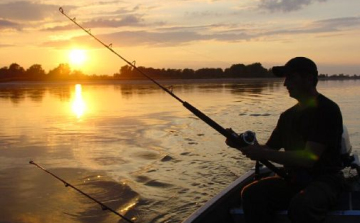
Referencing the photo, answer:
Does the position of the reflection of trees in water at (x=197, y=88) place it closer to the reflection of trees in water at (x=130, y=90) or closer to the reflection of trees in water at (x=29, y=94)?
the reflection of trees in water at (x=130, y=90)

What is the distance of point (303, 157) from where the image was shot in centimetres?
349

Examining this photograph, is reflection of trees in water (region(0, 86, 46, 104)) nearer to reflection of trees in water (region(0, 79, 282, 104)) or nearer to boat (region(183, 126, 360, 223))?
reflection of trees in water (region(0, 79, 282, 104))

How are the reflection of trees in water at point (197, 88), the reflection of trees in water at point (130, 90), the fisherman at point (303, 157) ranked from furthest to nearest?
the reflection of trees in water at point (197, 88) < the reflection of trees in water at point (130, 90) < the fisherman at point (303, 157)

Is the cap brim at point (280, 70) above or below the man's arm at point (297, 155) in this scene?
above

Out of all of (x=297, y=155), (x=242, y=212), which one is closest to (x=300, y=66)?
(x=297, y=155)

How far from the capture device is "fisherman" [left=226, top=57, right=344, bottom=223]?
11.3 ft

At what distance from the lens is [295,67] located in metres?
3.70

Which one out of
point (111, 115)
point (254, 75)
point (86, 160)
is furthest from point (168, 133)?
point (254, 75)

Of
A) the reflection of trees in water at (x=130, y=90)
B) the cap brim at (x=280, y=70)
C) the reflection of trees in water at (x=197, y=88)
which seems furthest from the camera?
the reflection of trees in water at (x=197, y=88)

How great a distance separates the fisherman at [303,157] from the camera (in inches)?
136

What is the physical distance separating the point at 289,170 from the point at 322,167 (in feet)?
1.31

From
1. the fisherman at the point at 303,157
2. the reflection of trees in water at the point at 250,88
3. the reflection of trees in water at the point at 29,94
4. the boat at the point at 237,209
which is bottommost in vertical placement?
the reflection of trees in water at the point at 250,88

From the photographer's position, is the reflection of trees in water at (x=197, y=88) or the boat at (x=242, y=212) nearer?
the boat at (x=242, y=212)

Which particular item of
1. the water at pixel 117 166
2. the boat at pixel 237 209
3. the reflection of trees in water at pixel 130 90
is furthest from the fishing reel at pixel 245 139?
the reflection of trees in water at pixel 130 90
